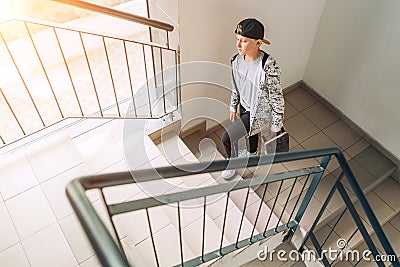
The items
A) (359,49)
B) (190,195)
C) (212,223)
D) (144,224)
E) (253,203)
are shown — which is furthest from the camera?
(359,49)

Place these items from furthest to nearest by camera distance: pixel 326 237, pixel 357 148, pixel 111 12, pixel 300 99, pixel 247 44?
pixel 300 99 → pixel 357 148 → pixel 326 237 → pixel 247 44 → pixel 111 12

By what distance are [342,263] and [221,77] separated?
6.31 ft

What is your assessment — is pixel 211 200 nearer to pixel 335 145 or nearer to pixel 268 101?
pixel 268 101

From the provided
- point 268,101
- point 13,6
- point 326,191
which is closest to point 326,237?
point 326,191

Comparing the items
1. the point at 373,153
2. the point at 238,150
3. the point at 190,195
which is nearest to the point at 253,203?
the point at 238,150

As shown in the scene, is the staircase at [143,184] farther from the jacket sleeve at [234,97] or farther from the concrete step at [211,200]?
the jacket sleeve at [234,97]

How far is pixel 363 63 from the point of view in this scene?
3373 mm

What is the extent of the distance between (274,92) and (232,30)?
664 mm

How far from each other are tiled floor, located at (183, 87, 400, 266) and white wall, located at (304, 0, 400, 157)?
0.50 ft

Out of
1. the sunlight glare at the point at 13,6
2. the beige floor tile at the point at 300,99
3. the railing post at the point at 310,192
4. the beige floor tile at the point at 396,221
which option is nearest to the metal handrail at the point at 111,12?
the railing post at the point at 310,192

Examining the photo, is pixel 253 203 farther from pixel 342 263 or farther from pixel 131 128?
pixel 131 128

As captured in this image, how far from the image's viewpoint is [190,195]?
1544 millimetres

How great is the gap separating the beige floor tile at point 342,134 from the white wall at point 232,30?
0.70 m

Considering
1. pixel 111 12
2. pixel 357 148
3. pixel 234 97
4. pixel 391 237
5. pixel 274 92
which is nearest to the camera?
pixel 111 12
